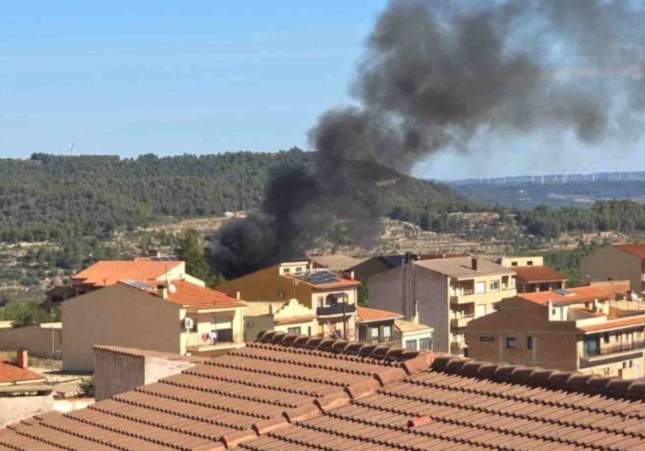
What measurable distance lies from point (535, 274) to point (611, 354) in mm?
27017

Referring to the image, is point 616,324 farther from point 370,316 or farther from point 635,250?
point 635,250

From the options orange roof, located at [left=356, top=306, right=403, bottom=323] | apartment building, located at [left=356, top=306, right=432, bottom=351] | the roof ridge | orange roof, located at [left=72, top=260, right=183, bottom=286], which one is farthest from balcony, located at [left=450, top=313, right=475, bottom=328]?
the roof ridge

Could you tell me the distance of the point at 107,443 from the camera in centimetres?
1548

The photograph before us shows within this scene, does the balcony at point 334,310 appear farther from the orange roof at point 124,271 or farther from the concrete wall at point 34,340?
the concrete wall at point 34,340

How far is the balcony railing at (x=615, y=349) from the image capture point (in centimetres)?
5245

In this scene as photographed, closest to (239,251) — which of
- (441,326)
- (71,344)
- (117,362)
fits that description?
(441,326)

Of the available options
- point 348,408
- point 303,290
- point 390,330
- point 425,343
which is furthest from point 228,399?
point 303,290

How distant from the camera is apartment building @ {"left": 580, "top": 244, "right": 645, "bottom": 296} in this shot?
267 ft

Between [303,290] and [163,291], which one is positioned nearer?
[163,291]

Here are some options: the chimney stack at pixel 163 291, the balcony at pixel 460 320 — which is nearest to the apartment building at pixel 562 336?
the balcony at pixel 460 320

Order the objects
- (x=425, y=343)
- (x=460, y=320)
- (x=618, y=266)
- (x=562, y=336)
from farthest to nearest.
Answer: (x=618, y=266) < (x=460, y=320) < (x=425, y=343) < (x=562, y=336)

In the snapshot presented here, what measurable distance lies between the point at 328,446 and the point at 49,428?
14.4 ft

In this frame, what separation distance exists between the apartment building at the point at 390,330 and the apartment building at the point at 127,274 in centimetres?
674

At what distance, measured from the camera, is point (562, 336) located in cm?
5272
